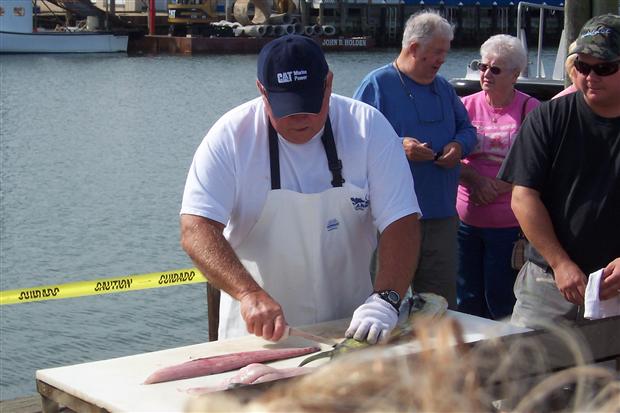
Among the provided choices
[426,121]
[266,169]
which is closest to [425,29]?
[426,121]

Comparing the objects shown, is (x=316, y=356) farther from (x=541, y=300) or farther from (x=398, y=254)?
(x=541, y=300)

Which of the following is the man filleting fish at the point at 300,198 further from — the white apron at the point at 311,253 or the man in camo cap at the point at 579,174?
the man in camo cap at the point at 579,174

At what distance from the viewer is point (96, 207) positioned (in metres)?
16.6

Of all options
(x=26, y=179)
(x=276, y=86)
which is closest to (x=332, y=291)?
(x=276, y=86)

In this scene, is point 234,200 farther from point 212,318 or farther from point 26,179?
point 26,179

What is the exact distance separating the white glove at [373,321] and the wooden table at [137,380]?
121 mm

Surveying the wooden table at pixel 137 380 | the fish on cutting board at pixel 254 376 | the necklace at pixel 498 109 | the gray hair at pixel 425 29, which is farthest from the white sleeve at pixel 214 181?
the necklace at pixel 498 109

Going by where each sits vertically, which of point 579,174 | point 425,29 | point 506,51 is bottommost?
point 579,174

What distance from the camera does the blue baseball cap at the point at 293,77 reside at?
3486 mm

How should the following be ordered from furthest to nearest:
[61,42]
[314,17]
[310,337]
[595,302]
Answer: [314,17] → [61,42] → [595,302] → [310,337]

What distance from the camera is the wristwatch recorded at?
3455 millimetres

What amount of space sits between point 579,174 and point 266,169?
135 centimetres

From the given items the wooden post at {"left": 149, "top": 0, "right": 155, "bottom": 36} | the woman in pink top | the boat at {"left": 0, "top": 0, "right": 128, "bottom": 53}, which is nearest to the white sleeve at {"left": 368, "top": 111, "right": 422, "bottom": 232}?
the woman in pink top

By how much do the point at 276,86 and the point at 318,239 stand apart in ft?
1.76
